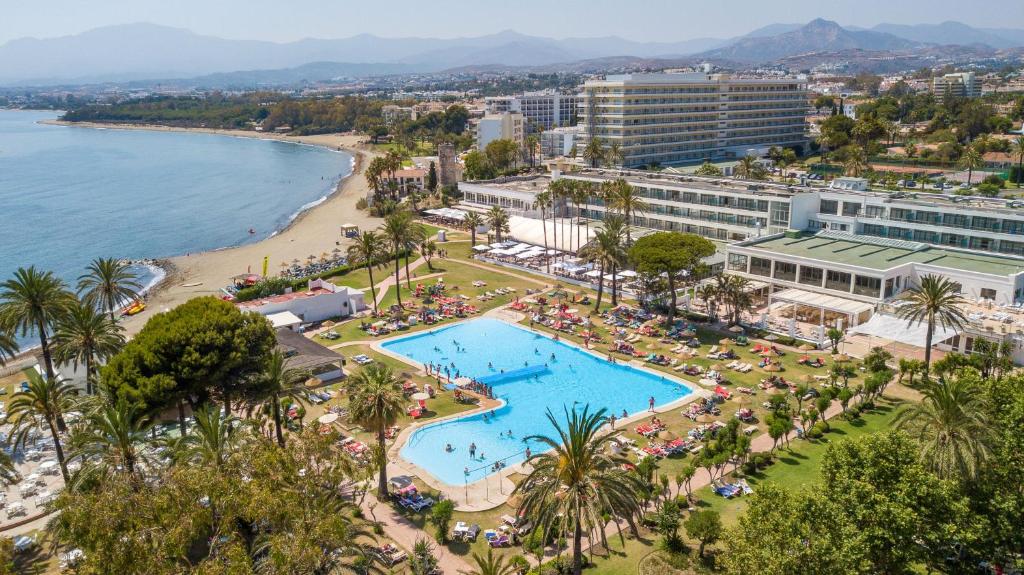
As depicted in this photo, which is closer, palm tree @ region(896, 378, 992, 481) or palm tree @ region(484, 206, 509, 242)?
palm tree @ region(896, 378, 992, 481)

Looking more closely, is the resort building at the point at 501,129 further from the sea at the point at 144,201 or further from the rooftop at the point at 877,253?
the rooftop at the point at 877,253

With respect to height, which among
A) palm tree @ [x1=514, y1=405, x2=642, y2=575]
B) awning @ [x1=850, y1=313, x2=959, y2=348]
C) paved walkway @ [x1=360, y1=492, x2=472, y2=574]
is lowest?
paved walkway @ [x1=360, y1=492, x2=472, y2=574]

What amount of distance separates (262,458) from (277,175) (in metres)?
147

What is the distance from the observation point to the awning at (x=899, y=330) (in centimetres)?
4619

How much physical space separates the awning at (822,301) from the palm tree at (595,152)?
56526 mm

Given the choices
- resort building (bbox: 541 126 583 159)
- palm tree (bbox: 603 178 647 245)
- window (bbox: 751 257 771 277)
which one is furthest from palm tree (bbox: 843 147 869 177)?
resort building (bbox: 541 126 583 159)

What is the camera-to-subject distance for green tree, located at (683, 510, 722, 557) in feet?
86.0

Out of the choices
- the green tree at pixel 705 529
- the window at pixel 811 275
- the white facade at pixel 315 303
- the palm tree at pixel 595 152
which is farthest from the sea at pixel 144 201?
the green tree at pixel 705 529

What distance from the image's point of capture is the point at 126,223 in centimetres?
11125

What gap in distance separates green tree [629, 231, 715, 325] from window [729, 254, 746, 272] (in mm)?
9646

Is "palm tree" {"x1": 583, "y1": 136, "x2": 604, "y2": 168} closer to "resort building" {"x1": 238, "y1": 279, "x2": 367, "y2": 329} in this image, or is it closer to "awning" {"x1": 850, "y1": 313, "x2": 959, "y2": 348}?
"resort building" {"x1": 238, "y1": 279, "x2": 367, "y2": 329}

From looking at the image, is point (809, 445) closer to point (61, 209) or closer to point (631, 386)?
point (631, 386)

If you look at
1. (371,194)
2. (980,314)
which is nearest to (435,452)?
→ (980,314)

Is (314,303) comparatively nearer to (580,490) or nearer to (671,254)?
(671,254)
